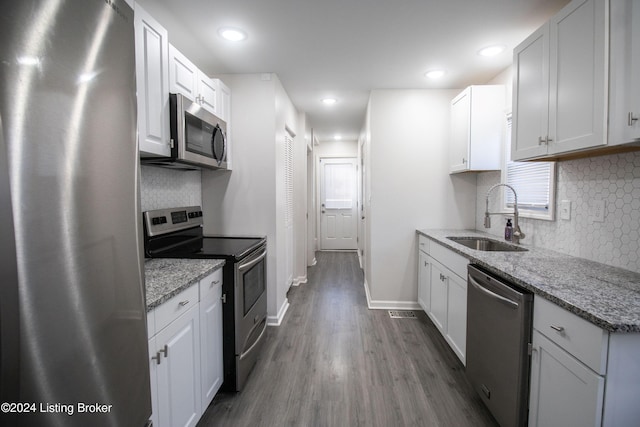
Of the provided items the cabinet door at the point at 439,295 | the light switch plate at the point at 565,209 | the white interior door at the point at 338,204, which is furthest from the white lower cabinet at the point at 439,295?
the white interior door at the point at 338,204

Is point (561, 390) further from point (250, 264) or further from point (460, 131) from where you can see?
point (460, 131)

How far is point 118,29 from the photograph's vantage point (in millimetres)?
757

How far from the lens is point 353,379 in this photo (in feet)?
6.66

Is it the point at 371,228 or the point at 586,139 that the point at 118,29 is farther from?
the point at 371,228

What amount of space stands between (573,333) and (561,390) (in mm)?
254

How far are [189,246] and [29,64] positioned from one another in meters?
1.70

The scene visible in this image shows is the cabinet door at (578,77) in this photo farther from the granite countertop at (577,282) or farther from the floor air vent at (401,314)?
the floor air vent at (401,314)

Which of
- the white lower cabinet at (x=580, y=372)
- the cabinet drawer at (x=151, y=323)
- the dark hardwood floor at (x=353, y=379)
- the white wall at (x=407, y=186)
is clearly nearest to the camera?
the white lower cabinet at (x=580, y=372)

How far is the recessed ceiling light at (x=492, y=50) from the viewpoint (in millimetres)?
2264

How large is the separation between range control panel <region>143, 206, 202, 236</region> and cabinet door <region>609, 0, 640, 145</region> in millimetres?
2424

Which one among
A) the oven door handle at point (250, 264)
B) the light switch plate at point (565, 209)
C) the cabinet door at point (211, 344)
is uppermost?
the light switch plate at point (565, 209)

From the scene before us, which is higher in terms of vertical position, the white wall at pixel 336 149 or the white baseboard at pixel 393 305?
the white wall at pixel 336 149

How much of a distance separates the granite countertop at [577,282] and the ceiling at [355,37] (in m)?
1.57

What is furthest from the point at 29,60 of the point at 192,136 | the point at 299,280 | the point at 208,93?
the point at 299,280
